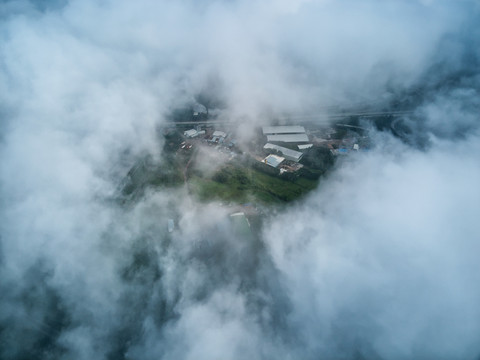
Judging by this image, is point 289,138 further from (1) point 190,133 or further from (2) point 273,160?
(1) point 190,133

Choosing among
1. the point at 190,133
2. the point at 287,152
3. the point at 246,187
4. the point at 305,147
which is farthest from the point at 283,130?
the point at 190,133

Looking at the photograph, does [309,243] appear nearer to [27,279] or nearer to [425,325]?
[425,325]

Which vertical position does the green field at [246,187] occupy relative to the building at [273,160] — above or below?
below

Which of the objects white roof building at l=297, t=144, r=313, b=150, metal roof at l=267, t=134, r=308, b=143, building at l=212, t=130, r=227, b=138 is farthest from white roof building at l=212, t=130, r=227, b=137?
white roof building at l=297, t=144, r=313, b=150

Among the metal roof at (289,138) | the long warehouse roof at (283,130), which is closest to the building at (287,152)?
the metal roof at (289,138)

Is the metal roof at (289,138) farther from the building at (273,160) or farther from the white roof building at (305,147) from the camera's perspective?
the building at (273,160)
